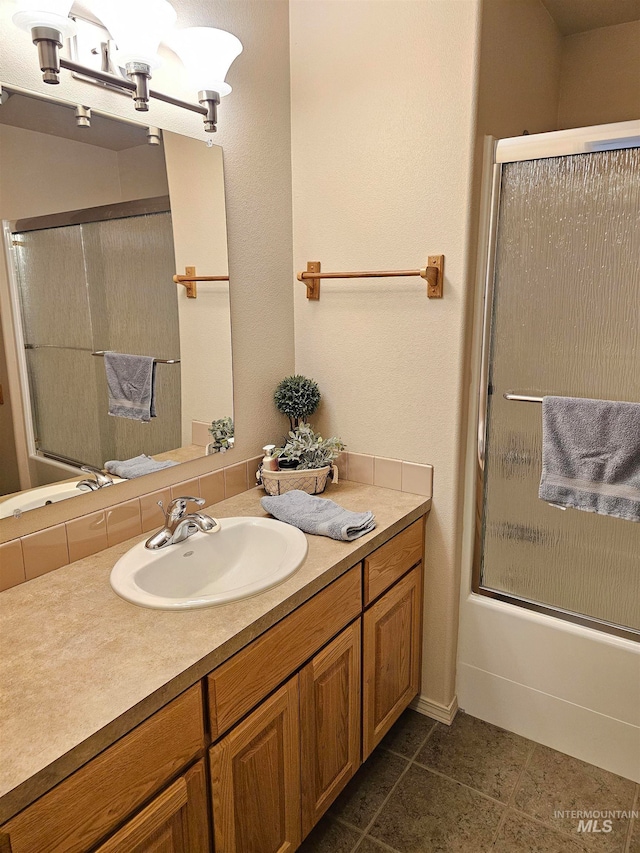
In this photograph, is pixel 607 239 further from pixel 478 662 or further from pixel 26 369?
pixel 26 369

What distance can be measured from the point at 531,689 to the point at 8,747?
63.7 inches

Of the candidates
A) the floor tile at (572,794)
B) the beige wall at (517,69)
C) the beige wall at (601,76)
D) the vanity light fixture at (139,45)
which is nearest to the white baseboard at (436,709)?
the floor tile at (572,794)

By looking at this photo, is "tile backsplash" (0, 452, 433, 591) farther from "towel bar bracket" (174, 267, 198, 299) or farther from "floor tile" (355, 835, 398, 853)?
"floor tile" (355, 835, 398, 853)

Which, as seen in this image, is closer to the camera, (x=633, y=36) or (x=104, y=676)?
(x=104, y=676)

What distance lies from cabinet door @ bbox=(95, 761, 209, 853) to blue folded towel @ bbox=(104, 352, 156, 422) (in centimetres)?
85

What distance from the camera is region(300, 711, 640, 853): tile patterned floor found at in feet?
5.17

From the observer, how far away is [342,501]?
6.05ft

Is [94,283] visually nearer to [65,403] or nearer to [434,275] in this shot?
[65,403]

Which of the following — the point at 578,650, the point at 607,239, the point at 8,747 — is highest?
the point at 607,239

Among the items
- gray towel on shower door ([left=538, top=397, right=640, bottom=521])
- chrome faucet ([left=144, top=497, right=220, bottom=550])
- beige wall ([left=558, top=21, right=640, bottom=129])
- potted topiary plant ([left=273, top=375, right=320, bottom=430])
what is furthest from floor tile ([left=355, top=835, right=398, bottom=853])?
beige wall ([left=558, top=21, right=640, bottom=129])

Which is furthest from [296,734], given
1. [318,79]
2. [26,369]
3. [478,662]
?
[318,79]

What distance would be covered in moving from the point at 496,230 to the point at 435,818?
1729mm

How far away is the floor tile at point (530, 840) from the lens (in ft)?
5.08

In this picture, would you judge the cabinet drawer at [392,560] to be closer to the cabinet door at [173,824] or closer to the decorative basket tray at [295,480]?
the decorative basket tray at [295,480]
